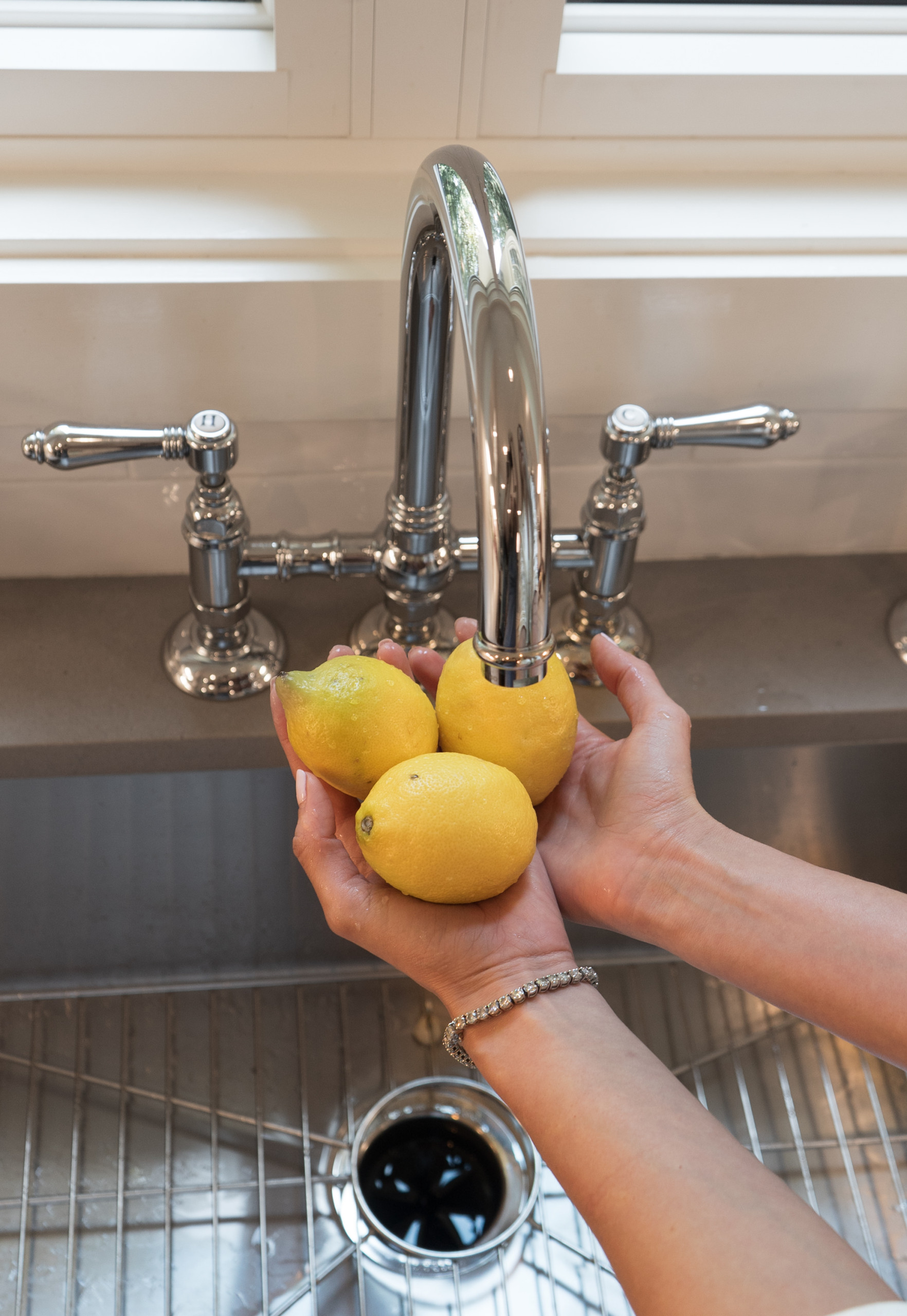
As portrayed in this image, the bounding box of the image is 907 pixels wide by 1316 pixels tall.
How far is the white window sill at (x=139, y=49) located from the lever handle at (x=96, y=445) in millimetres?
287

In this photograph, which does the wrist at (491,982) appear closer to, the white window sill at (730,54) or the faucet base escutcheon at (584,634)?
the faucet base escutcheon at (584,634)

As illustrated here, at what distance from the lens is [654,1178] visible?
1.52ft

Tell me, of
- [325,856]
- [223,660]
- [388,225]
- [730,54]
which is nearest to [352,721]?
[325,856]

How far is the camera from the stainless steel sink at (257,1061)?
2.34 feet

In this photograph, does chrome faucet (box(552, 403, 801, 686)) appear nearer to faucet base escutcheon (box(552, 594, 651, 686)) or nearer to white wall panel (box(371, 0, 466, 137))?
faucet base escutcheon (box(552, 594, 651, 686))

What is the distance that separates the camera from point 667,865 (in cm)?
62

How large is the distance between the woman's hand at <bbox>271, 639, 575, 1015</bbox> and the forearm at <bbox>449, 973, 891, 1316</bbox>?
2 centimetres

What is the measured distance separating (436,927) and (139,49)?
0.66m

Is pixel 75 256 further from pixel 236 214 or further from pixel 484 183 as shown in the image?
pixel 484 183

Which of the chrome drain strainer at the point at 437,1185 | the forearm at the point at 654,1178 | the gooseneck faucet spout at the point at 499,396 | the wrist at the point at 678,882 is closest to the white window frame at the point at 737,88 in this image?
the gooseneck faucet spout at the point at 499,396

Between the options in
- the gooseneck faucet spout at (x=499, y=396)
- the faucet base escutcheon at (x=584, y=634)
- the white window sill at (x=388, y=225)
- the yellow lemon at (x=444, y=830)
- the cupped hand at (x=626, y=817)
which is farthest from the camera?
the faucet base escutcheon at (x=584, y=634)

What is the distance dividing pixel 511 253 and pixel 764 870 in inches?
14.4

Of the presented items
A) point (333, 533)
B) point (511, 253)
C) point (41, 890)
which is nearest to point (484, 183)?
point (511, 253)

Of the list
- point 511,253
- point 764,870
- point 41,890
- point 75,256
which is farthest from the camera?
point 41,890
